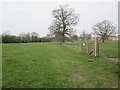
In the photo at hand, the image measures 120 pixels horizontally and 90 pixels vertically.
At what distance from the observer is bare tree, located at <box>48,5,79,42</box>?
30.2 meters

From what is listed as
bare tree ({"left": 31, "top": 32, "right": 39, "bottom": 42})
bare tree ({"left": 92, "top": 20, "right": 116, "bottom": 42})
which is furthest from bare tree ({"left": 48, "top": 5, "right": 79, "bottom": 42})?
bare tree ({"left": 31, "top": 32, "right": 39, "bottom": 42})

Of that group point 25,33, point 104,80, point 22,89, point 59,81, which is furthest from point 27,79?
point 25,33

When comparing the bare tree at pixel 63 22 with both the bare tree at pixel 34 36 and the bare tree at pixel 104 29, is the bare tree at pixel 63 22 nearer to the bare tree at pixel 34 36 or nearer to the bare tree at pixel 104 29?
the bare tree at pixel 104 29

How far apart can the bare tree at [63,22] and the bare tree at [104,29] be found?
14035 millimetres

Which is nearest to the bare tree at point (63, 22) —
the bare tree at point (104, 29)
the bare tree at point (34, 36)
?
the bare tree at point (104, 29)

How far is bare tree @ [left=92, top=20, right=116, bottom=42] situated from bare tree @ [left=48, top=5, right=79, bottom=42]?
14035 mm

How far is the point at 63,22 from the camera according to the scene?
31734 millimetres

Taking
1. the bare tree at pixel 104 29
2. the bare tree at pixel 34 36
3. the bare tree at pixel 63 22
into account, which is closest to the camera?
the bare tree at pixel 63 22

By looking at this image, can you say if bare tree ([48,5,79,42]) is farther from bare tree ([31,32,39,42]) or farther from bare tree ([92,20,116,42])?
bare tree ([31,32,39,42])

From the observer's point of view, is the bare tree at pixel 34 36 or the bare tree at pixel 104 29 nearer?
the bare tree at pixel 104 29

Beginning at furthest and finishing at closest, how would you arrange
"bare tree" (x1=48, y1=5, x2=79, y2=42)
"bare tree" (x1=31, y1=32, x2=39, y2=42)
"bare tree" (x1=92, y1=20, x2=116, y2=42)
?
1. "bare tree" (x1=31, y1=32, x2=39, y2=42)
2. "bare tree" (x1=92, y1=20, x2=116, y2=42)
3. "bare tree" (x1=48, y1=5, x2=79, y2=42)

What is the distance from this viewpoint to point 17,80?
149 inches

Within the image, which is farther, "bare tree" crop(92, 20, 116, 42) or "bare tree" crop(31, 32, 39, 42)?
"bare tree" crop(31, 32, 39, 42)

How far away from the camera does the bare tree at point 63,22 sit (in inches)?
1190
